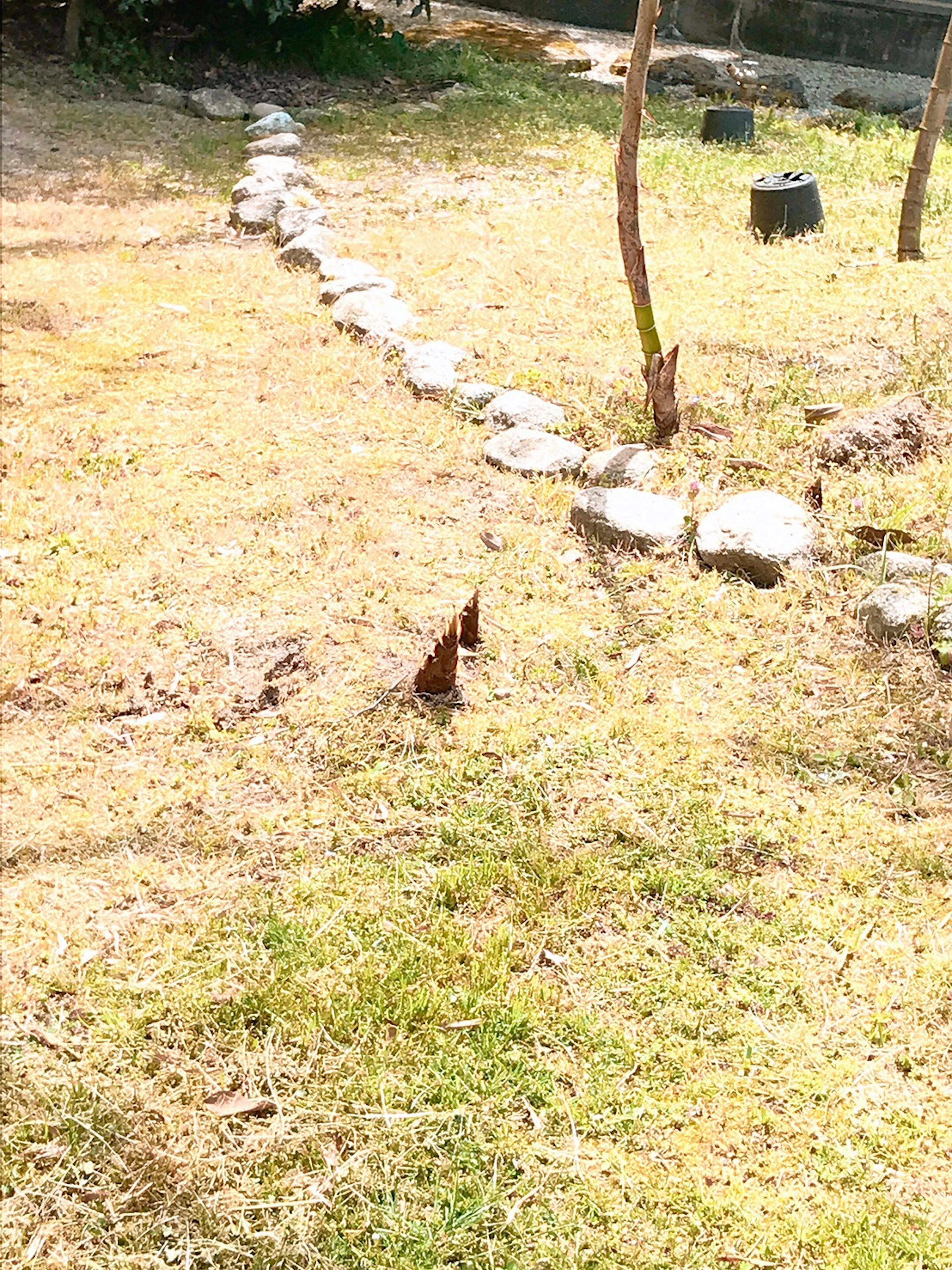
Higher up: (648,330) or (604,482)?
(648,330)

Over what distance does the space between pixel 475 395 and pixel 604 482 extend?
93 cm

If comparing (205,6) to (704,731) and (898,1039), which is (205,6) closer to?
(704,731)

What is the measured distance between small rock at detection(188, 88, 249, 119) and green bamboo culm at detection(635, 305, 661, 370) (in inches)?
251

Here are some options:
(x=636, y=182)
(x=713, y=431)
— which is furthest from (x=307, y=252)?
(x=713, y=431)

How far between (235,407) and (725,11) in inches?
408

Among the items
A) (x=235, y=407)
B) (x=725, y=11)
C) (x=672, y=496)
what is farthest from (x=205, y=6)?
(x=672, y=496)

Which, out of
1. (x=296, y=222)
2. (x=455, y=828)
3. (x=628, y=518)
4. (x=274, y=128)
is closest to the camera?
(x=455, y=828)

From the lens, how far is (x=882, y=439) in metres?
5.00

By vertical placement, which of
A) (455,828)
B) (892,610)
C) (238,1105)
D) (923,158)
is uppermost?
(923,158)

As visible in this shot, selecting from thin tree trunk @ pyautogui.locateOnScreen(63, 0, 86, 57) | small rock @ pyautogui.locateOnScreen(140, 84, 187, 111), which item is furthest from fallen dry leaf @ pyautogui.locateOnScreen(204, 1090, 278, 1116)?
thin tree trunk @ pyautogui.locateOnScreen(63, 0, 86, 57)

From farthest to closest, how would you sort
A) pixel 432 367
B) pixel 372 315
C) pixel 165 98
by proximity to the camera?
pixel 165 98, pixel 372 315, pixel 432 367

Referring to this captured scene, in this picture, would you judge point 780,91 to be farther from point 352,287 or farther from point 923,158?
point 352,287

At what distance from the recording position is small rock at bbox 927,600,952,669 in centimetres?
394

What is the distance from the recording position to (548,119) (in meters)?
10.6
